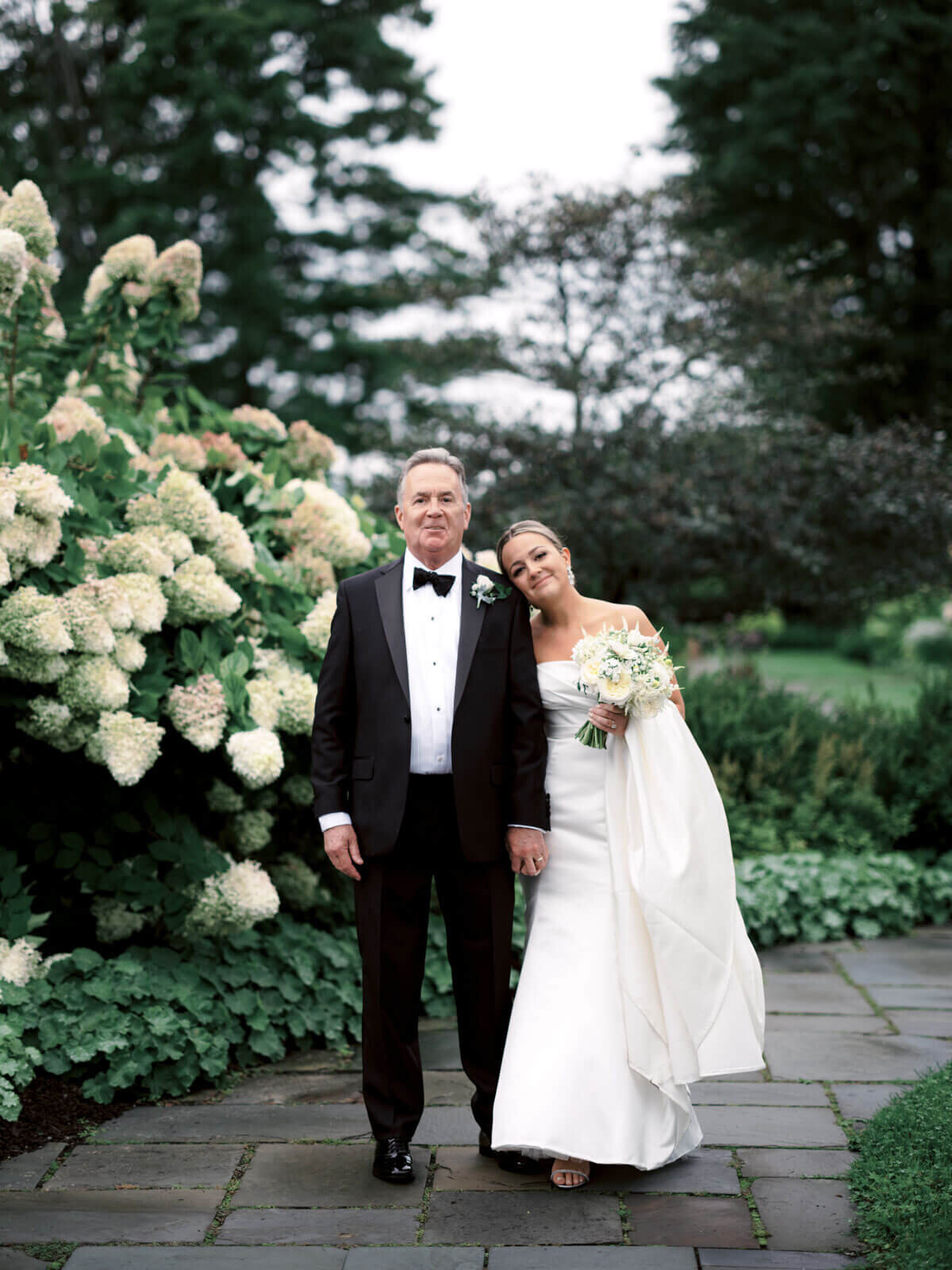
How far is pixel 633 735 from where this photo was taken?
3248mm

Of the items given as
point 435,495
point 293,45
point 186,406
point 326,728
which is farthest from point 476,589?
point 293,45

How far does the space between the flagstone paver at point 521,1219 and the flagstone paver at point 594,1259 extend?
0.05 meters

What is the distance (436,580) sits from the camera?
323 centimetres

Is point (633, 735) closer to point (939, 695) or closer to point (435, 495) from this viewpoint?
point (435, 495)

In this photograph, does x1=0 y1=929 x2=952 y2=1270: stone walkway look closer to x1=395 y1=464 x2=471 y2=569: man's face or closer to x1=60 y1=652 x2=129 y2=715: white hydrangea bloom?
x1=60 y1=652 x2=129 y2=715: white hydrangea bloom

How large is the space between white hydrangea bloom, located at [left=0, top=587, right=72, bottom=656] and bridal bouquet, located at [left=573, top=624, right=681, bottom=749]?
1523mm

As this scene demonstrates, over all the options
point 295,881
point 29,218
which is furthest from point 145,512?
point 295,881

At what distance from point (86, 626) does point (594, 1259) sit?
2.21 m

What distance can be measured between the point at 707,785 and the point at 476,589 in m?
0.81

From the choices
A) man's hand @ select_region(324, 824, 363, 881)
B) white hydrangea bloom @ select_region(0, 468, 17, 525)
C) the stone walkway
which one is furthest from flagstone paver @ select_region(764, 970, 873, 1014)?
white hydrangea bloom @ select_region(0, 468, 17, 525)

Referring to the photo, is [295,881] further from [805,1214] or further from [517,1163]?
[805,1214]

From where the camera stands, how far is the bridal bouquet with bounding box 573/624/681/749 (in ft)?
10.1

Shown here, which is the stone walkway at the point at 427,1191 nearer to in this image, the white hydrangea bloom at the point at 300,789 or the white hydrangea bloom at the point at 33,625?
the white hydrangea bloom at the point at 300,789

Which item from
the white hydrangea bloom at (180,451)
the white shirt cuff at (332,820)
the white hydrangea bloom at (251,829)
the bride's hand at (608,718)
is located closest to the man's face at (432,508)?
the bride's hand at (608,718)
